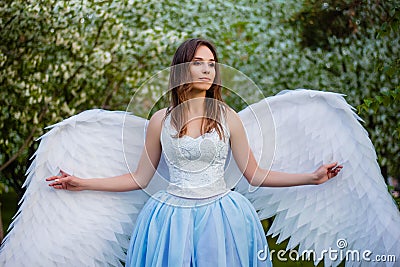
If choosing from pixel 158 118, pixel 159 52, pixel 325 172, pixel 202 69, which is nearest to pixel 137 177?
pixel 158 118

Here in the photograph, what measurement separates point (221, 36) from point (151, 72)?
62cm

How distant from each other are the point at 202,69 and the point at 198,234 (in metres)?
0.55

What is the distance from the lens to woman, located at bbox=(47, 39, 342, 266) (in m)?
1.96

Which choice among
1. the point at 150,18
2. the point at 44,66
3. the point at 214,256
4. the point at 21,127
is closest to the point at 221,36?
the point at 150,18

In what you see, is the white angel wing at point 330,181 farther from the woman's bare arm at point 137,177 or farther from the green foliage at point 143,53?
the green foliage at point 143,53

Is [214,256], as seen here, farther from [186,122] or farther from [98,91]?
[98,91]

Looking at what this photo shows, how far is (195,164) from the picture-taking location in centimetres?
203

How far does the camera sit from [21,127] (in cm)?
402

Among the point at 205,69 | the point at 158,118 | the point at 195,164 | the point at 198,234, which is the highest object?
the point at 205,69

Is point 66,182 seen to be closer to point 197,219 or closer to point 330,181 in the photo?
point 197,219

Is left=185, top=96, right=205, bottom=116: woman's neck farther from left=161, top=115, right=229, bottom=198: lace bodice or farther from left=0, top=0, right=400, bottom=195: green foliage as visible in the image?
left=0, top=0, right=400, bottom=195: green foliage

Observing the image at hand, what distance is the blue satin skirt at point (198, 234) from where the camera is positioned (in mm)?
1947

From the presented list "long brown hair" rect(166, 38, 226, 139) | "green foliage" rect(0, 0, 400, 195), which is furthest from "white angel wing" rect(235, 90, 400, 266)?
"green foliage" rect(0, 0, 400, 195)

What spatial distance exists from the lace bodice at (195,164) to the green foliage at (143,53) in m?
1.93
